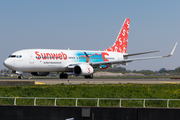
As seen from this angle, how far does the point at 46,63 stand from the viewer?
5162 cm

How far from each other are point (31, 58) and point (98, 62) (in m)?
13.3

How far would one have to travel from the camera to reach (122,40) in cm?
6919

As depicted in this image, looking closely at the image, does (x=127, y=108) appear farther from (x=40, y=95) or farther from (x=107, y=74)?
(x=107, y=74)

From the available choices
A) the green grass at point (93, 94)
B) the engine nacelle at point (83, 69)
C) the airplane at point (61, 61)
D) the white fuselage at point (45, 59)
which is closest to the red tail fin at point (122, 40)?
the airplane at point (61, 61)

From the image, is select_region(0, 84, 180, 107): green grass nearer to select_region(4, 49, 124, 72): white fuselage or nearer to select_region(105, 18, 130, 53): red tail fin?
select_region(4, 49, 124, 72): white fuselage

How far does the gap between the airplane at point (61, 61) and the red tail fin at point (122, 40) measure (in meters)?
1.03

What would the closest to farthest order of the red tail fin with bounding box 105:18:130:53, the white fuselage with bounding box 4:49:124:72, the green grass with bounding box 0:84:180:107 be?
the green grass with bounding box 0:84:180:107 → the white fuselage with bounding box 4:49:124:72 → the red tail fin with bounding box 105:18:130:53

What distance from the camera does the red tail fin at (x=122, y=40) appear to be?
67875 mm

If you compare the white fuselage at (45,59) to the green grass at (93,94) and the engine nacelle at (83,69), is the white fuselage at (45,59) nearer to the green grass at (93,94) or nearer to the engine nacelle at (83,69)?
the engine nacelle at (83,69)

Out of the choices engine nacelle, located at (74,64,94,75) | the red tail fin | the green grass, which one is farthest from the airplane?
the green grass

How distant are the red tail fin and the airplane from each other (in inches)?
40.4

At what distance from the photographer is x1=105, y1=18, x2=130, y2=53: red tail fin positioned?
2672 inches

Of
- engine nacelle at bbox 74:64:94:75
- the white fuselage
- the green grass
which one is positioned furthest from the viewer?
engine nacelle at bbox 74:64:94:75

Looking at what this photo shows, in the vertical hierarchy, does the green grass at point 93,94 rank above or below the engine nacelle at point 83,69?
below
